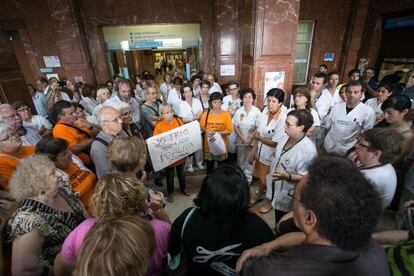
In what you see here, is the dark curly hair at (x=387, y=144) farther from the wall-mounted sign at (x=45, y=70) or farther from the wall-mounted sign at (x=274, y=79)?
the wall-mounted sign at (x=45, y=70)

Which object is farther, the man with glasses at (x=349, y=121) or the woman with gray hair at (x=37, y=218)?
the man with glasses at (x=349, y=121)

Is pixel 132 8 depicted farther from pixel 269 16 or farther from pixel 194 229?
pixel 194 229

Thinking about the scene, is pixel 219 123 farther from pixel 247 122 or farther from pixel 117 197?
pixel 117 197

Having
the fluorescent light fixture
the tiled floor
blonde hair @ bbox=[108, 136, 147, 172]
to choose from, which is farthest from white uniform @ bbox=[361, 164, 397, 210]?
the fluorescent light fixture

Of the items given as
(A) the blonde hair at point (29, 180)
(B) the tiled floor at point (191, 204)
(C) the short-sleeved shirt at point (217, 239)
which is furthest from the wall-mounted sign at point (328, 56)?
(A) the blonde hair at point (29, 180)

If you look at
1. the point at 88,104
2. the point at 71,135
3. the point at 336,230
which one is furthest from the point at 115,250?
the point at 88,104

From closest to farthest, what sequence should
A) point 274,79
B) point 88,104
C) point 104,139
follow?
point 104,139 → point 274,79 → point 88,104

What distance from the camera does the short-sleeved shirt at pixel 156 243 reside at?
122 centimetres

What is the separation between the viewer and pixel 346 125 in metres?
3.32

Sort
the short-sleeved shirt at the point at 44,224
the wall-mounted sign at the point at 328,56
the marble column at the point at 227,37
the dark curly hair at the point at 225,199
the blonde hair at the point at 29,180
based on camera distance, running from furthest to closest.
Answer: the wall-mounted sign at the point at 328,56, the marble column at the point at 227,37, the blonde hair at the point at 29,180, the short-sleeved shirt at the point at 44,224, the dark curly hair at the point at 225,199

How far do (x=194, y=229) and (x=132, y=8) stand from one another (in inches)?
295

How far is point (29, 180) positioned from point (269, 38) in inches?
180

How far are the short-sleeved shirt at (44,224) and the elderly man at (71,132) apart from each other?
1.15m

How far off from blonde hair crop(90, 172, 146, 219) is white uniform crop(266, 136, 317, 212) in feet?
5.40
